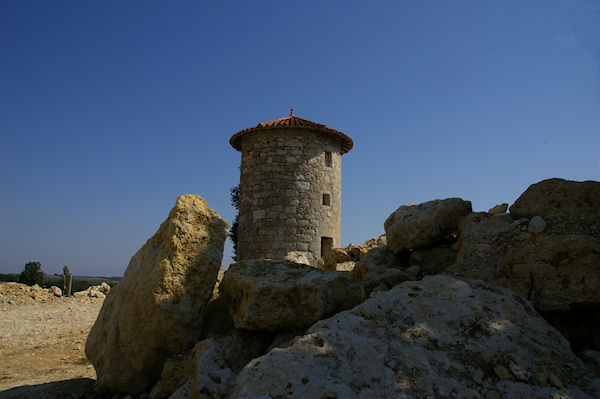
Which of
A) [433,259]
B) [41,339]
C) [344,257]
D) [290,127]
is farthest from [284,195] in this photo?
[433,259]

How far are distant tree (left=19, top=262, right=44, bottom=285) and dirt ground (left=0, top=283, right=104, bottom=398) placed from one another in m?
15.0

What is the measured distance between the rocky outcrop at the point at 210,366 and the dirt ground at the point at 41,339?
146cm

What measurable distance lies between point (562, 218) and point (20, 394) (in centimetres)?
544

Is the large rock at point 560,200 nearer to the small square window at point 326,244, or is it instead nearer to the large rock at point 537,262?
Answer: the large rock at point 537,262

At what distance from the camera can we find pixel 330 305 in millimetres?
3119

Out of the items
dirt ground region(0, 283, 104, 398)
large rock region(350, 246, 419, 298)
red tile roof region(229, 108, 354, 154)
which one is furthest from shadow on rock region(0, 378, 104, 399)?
red tile roof region(229, 108, 354, 154)

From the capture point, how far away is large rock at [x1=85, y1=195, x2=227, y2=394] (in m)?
3.45

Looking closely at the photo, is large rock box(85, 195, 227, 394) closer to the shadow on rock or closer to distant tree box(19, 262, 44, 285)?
the shadow on rock

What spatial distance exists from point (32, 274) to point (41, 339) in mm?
21822

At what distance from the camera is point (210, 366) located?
2.88 meters

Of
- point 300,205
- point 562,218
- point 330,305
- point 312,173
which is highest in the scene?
point 312,173

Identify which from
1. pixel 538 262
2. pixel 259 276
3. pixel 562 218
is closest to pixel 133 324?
pixel 259 276

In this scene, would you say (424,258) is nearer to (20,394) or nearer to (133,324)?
(133,324)

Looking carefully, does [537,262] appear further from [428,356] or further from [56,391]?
[56,391]
